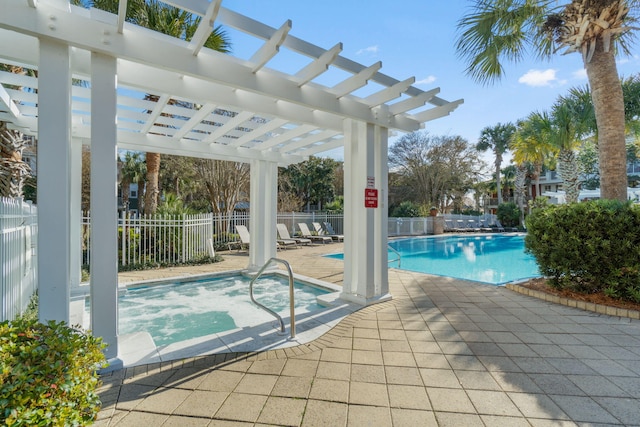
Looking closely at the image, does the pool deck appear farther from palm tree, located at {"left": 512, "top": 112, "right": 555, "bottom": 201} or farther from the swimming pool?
palm tree, located at {"left": 512, "top": 112, "right": 555, "bottom": 201}

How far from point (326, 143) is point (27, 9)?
4.86 meters

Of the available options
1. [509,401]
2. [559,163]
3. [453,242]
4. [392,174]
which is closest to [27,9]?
[509,401]

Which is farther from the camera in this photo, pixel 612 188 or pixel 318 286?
pixel 318 286

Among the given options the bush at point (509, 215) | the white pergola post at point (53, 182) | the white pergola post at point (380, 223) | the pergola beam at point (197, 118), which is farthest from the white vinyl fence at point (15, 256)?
the bush at point (509, 215)

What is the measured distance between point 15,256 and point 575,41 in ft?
32.7

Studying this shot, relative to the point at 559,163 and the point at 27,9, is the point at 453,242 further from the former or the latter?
the point at 27,9

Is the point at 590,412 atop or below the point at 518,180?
below

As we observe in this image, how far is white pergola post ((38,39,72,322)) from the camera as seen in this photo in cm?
248

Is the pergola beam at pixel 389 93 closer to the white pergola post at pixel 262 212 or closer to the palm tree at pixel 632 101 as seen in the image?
the white pergola post at pixel 262 212

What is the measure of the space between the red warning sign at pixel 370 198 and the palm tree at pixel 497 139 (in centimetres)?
2409

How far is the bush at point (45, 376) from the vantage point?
1351mm

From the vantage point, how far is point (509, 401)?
7.54ft

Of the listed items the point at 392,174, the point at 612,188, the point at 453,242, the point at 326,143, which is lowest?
the point at 453,242

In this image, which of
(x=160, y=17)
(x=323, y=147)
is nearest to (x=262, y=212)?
(x=323, y=147)
